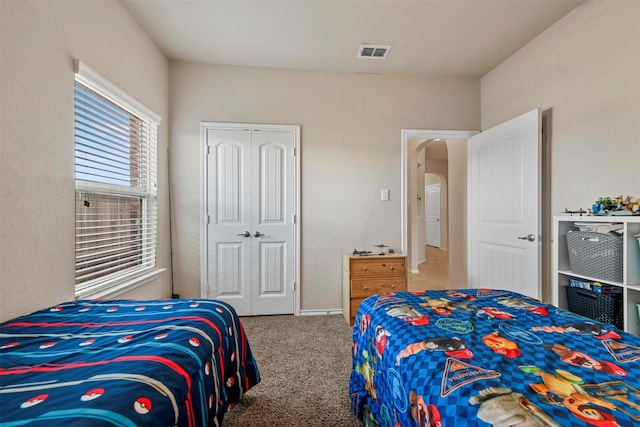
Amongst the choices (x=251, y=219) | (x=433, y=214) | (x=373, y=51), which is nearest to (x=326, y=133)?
(x=373, y=51)

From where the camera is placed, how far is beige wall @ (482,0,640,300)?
6.59ft

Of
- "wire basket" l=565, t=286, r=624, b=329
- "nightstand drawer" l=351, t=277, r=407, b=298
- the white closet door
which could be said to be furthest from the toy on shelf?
the white closet door

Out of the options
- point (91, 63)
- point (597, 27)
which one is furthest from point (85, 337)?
point (597, 27)

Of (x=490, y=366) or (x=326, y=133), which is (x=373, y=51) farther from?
(x=490, y=366)

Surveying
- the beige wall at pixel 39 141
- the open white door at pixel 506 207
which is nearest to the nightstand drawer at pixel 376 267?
the open white door at pixel 506 207

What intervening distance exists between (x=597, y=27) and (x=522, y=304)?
221 centimetres

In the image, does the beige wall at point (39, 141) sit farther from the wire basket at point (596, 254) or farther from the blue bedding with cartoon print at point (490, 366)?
the wire basket at point (596, 254)

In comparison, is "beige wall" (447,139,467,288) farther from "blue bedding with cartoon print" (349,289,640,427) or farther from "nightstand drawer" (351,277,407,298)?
"blue bedding with cartoon print" (349,289,640,427)

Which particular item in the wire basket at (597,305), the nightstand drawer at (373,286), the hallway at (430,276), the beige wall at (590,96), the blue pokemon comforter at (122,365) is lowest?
the hallway at (430,276)

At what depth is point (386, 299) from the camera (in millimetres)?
1627

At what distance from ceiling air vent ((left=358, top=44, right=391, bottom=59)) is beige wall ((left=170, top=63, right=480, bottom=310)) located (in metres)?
0.39

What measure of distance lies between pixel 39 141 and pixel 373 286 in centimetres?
Answer: 281

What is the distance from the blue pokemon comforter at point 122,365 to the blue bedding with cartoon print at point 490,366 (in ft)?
2.29

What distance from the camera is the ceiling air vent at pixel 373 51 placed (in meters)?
2.91
